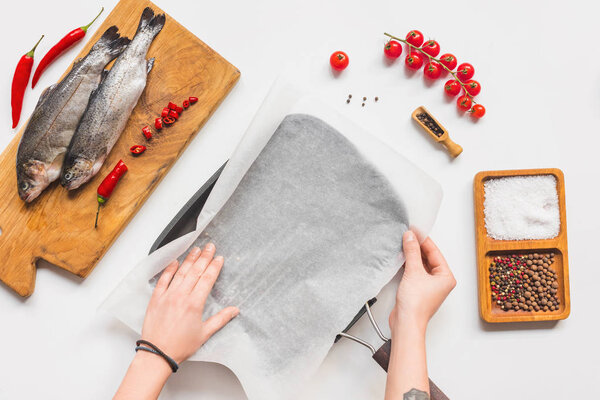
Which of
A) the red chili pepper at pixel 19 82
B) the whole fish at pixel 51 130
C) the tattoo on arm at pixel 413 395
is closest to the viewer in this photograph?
the tattoo on arm at pixel 413 395

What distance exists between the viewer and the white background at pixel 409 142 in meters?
1.32

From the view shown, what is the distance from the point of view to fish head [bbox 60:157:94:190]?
124 cm

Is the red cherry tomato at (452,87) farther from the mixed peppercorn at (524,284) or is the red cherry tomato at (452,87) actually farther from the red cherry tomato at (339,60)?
the mixed peppercorn at (524,284)

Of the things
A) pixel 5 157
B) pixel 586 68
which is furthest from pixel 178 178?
pixel 586 68

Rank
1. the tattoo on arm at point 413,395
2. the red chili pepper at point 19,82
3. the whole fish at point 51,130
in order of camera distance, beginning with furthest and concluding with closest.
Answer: the red chili pepper at point 19,82, the whole fish at point 51,130, the tattoo on arm at point 413,395

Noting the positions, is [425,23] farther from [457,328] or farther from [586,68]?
[457,328]

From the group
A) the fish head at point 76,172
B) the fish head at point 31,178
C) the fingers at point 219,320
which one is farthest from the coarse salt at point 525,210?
the fish head at point 31,178

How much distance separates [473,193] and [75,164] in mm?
1064

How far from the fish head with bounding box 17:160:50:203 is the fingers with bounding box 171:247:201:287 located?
1.39 ft

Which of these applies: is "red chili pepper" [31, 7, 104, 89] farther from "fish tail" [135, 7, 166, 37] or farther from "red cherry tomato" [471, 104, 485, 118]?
"red cherry tomato" [471, 104, 485, 118]

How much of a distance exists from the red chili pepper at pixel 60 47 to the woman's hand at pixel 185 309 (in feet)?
2.19

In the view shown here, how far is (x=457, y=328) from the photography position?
4.44 ft

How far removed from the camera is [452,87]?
133 centimetres

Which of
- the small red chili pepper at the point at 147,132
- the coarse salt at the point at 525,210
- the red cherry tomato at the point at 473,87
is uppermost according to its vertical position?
the red cherry tomato at the point at 473,87
